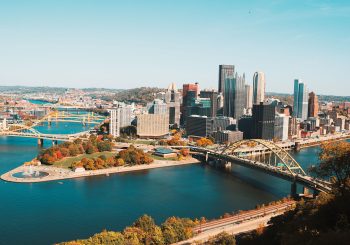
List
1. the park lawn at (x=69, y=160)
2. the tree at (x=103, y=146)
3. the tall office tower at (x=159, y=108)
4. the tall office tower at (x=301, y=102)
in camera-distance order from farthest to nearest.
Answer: the tall office tower at (x=301, y=102), the tall office tower at (x=159, y=108), the tree at (x=103, y=146), the park lawn at (x=69, y=160)

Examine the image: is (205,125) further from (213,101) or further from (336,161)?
(336,161)

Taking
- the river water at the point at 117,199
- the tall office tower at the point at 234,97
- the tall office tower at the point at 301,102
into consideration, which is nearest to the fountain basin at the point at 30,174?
the river water at the point at 117,199

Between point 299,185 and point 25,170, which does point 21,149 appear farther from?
point 299,185

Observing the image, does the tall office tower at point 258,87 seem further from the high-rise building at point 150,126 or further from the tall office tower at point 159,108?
the high-rise building at point 150,126

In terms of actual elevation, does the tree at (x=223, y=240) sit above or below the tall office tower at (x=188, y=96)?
below

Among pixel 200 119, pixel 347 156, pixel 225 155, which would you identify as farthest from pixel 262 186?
pixel 200 119

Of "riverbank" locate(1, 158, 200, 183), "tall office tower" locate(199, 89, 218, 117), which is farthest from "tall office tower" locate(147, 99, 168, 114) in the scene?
"riverbank" locate(1, 158, 200, 183)

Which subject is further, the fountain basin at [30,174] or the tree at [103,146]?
the tree at [103,146]
